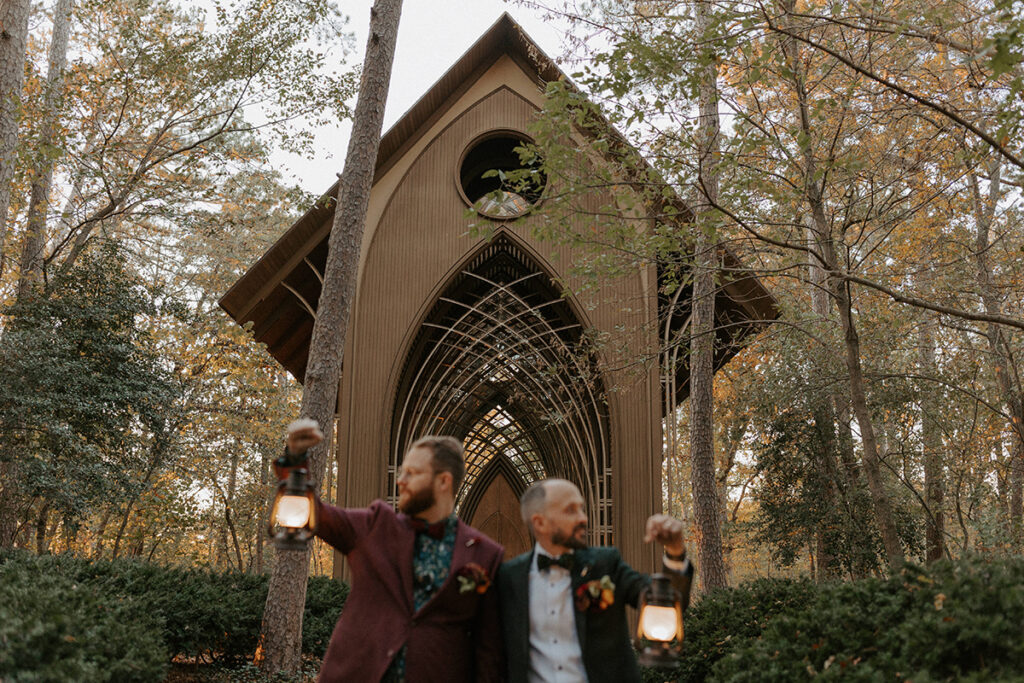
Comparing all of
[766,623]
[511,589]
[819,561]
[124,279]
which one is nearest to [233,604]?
[766,623]

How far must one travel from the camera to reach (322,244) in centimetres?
1092

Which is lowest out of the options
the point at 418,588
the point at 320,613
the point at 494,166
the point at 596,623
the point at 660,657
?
the point at 660,657

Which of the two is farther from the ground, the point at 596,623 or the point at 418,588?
the point at 418,588

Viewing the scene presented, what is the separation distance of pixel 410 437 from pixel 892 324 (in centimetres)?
648

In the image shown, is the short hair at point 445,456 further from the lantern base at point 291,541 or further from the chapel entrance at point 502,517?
the chapel entrance at point 502,517

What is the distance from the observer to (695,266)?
733cm

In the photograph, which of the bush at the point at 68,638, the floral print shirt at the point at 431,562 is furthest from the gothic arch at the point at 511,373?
the floral print shirt at the point at 431,562

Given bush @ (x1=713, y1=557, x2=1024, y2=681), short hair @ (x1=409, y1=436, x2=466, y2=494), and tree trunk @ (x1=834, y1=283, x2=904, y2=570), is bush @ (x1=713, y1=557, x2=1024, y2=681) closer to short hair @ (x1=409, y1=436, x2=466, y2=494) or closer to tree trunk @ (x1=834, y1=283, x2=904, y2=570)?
short hair @ (x1=409, y1=436, x2=466, y2=494)

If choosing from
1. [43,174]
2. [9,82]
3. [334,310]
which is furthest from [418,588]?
[43,174]

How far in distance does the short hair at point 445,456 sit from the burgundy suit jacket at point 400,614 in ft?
0.80

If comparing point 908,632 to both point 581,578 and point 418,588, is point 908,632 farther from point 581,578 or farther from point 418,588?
point 418,588

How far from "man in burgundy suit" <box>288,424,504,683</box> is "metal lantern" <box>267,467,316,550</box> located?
0.09 metres

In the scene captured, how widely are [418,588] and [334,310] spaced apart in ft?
15.0

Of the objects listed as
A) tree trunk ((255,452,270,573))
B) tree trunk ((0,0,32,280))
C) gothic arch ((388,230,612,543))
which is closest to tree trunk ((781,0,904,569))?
gothic arch ((388,230,612,543))
